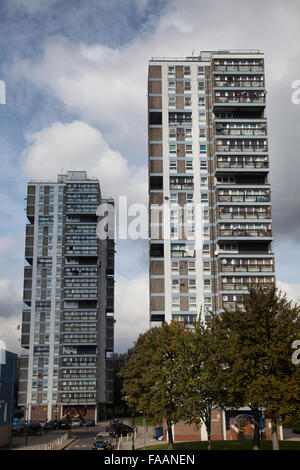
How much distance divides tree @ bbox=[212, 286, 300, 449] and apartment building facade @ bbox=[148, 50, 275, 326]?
33.1 m

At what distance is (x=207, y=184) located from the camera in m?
79.6

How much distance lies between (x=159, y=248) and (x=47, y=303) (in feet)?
186

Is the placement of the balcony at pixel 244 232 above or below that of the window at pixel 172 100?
below

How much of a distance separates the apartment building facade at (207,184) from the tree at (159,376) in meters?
20.7

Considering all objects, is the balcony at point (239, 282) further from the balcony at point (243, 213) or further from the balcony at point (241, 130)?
the balcony at point (241, 130)

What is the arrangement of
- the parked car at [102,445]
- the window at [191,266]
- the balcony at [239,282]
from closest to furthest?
1. the parked car at [102,445]
2. the balcony at [239,282]
3. the window at [191,266]

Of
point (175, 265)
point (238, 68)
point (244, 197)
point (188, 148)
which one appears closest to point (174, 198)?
point (188, 148)

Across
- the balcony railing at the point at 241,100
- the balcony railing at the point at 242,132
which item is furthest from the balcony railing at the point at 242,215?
the balcony railing at the point at 241,100

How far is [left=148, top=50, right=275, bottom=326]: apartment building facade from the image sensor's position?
74.8m

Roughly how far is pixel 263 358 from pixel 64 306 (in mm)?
94747

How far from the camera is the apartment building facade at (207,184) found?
7481 centimetres

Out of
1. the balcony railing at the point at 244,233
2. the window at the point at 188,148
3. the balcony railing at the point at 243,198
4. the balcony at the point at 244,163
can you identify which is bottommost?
the balcony railing at the point at 244,233

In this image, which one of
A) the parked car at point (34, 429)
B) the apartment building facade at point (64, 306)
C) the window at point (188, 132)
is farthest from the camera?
the apartment building facade at point (64, 306)

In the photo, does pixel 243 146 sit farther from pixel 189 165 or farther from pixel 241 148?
pixel 189 165
